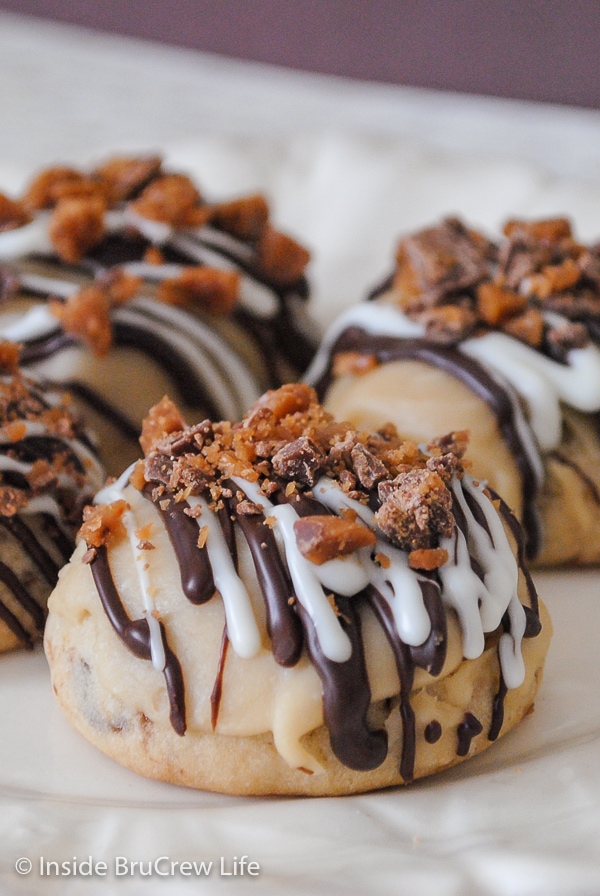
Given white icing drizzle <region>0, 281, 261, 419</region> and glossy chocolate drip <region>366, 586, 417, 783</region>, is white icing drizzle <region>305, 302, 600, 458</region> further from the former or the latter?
glossy chocolate drip <region>366, 586, 417, 783</region>

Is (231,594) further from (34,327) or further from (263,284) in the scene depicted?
(263,284)

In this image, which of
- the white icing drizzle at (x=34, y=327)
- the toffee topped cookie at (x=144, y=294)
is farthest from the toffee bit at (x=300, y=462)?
the white icing drizzle at (x=34, y=327)

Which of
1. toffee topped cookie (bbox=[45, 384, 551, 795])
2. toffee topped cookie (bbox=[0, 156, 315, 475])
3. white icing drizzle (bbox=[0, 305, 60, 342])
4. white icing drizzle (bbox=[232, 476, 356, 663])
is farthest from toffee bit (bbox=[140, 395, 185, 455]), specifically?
white icing drizzle (bbox=[0, 305, 60, 342])

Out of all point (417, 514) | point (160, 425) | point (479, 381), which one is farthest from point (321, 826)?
point (479, 381)

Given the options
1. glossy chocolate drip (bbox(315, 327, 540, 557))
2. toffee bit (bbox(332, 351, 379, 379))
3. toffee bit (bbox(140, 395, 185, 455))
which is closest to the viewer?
toffee bit (bbox(140, 395, 185, 455))

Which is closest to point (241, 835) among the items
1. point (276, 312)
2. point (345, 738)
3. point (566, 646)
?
point (345, 738)

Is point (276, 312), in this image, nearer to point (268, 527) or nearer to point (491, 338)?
point (491, 338)

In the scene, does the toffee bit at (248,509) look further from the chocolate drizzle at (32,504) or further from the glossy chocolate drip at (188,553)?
the chocolate drizzle at (32,504)
